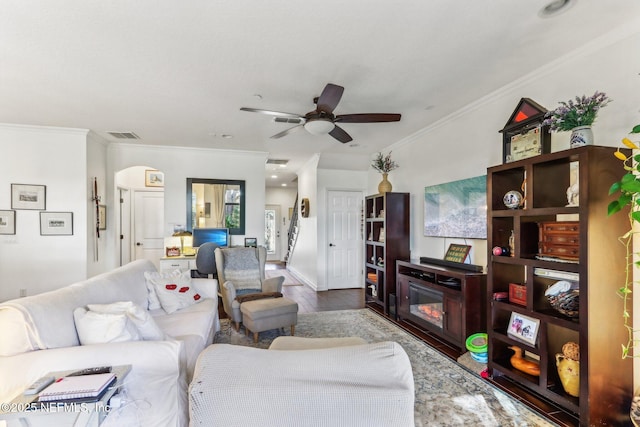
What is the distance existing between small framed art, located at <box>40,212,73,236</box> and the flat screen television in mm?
1698

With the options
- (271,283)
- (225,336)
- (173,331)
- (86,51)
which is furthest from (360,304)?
(86,51)

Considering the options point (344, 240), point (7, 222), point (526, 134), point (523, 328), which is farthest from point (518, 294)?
point (7, 222)

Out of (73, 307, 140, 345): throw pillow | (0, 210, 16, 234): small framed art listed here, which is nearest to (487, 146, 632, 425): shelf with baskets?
(73, 307, 140, 345): throw pillow

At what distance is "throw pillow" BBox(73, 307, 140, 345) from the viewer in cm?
183

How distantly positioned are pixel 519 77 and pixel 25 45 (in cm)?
404

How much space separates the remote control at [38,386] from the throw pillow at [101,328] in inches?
16.7

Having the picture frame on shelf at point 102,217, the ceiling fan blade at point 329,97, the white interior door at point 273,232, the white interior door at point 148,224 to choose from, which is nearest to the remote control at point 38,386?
the ceiling fan blade at point 329,97

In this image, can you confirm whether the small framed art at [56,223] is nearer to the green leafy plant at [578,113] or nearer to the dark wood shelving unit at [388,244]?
the dark wood shelving unit at [388,244]

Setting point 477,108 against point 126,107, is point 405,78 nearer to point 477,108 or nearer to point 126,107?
point 477,108

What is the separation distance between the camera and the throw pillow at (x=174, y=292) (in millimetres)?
3035

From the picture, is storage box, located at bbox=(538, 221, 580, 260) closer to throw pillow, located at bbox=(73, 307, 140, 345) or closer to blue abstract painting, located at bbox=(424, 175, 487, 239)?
blue abstract painting, located at bbox=(424, 175, 487, 239)

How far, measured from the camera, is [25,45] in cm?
240

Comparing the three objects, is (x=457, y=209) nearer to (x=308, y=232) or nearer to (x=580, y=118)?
(x=580, y=118)

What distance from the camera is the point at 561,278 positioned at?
222 centimetres
